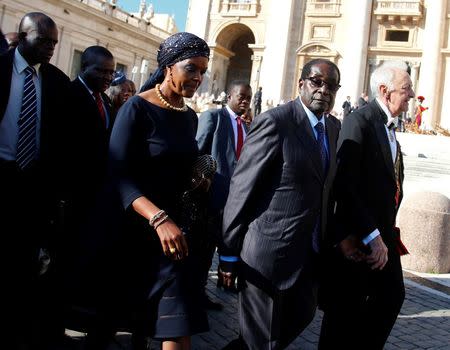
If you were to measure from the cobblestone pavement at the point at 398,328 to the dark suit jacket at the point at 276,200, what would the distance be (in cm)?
141

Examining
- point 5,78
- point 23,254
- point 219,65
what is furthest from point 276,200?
point 219,65

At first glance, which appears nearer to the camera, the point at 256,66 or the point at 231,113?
the point at 231,113

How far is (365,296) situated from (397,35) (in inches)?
1449

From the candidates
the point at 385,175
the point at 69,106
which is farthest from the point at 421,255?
the point at 69,106

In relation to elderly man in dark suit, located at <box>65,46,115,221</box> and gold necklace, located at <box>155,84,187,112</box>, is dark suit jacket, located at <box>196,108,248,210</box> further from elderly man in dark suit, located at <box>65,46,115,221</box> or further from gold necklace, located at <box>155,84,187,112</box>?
gold necklace, located at <box>155,84,187,112</box>

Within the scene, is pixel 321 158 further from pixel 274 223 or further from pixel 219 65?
pixel 219 65

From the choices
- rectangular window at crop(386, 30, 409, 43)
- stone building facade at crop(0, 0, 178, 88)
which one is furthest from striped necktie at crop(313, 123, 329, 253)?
rectangular window at crop(386, 30, 409, 43)

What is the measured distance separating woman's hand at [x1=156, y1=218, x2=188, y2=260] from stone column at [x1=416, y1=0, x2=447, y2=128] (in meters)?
32.9

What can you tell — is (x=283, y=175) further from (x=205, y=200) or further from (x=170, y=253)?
(x=170, y=253)

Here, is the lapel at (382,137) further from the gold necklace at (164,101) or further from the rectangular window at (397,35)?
the rectangular window at (397,35)

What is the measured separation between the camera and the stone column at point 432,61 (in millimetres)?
32781

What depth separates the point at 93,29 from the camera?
1362 inches

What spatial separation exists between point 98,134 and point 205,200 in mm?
1383

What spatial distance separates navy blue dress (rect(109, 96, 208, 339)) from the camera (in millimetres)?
2539
